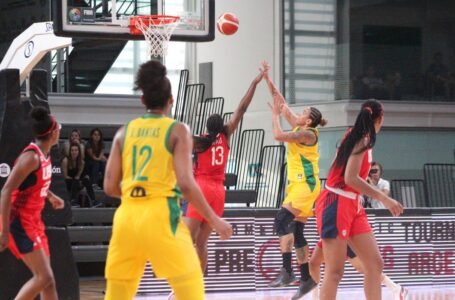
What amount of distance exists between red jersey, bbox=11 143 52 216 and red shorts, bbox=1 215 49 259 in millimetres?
66

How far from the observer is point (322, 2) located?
20.5m

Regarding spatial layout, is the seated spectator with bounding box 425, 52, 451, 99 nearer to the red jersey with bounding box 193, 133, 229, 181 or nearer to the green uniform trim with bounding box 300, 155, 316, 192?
the green uniform trim with bounding box 300, 155, 316, 192

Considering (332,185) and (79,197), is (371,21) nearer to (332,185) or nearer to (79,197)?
(79,197)

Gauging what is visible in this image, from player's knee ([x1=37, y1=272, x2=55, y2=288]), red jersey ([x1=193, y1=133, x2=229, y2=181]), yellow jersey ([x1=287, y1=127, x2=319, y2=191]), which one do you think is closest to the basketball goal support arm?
red jersey ([x1=193, y1=133, x2=229, y2=181])

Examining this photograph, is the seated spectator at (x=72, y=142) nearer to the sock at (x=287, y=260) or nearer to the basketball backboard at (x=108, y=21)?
the basketball backboard at (x=108, y=21)

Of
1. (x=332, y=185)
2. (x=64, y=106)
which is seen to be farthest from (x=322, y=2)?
(x=332, y=185)

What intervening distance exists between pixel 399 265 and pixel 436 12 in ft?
23.8

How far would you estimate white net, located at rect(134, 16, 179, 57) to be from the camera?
1404 cm

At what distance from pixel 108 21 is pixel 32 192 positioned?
6.03 m

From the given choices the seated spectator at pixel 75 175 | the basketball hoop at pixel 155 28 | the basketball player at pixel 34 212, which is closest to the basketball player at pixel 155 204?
the basketball player at pixel 34 212

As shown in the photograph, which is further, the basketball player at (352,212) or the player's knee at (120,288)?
the basketball player at (352,212)

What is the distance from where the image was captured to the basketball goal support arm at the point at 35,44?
1627 centimetres

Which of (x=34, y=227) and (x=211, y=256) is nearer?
(x=34, y=227)

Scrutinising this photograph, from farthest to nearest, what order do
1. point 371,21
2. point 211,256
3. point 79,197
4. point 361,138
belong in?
point 371,21, point 79,197, point 211,256, point 361,138
